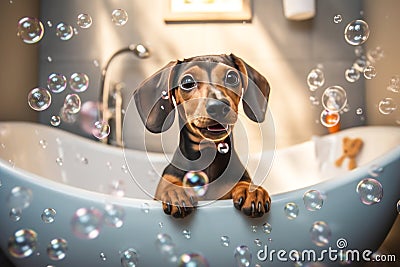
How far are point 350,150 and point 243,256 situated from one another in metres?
1.00

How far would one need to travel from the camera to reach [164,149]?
2268 mm

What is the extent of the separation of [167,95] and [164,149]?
3.58 ft

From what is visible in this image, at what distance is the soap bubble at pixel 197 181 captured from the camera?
3.63ft

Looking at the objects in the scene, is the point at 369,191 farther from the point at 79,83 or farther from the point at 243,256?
the point at 79,83

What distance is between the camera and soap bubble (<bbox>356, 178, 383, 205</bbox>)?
3.59 feet

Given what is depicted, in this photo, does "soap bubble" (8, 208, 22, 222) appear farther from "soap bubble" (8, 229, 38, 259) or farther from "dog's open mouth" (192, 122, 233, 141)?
"dog's open mouth" (192, 122, 233, 141)

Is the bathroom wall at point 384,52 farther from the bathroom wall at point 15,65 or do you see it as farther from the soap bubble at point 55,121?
the bathroom wall at point 15,65

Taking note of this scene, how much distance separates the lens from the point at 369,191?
1.09 meters

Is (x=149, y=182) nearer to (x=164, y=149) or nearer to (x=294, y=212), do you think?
(x=164, y=149)

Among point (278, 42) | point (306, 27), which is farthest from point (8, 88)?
point (306, 27)

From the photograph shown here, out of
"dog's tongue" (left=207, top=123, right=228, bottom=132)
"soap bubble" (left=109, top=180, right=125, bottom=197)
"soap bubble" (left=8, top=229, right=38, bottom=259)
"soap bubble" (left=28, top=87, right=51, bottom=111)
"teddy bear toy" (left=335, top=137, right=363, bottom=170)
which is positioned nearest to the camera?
"soap bubble" (left=8, top=229, right=38, bottom=259)

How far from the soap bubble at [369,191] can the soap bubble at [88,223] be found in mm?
637

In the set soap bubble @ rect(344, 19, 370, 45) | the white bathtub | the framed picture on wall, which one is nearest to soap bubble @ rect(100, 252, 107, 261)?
the white bathtub

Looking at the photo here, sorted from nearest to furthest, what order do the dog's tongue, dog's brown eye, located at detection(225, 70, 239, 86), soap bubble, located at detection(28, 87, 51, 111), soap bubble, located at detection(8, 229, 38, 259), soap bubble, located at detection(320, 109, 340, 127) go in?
soap bubble, located at detection(8, 229, 38, 259) → the dog's tongue → dog's brown eye, located at detection(225, 70, 239, 86) → soap bubble, located at detection(28, 87, 51, 111) → soap bubble, located at detection(320, 109, 340, 127)
